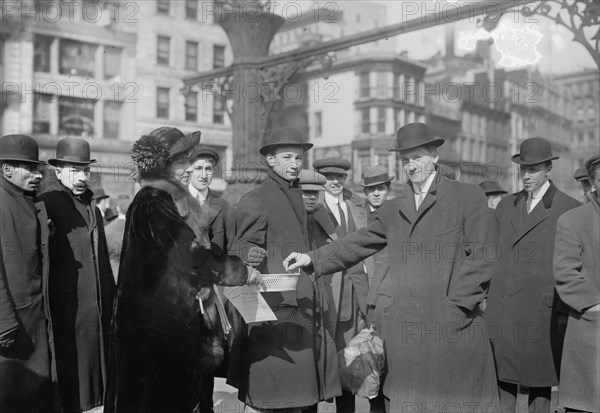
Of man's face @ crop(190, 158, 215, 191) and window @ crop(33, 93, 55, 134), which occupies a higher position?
window @ crop(33, 93, 55, 134)

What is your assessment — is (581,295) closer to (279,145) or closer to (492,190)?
(279,145)

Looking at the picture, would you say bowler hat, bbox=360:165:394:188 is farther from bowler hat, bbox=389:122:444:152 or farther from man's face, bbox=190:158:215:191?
bowler hat, bbox=389:122:444:152

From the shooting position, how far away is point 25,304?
5.13m

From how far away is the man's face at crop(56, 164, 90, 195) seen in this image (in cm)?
589

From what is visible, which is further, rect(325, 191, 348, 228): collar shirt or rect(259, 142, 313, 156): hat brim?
rect(325, 191, 348, 228): collar shirt

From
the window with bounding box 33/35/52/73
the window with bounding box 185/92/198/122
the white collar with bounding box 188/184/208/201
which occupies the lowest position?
the white collar with bounding box 188/184/208/201

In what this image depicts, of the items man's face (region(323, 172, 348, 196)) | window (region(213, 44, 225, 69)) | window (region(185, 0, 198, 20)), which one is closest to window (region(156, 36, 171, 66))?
window (region(185, 0, 198, 20))

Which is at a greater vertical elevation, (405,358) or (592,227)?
(592,227)

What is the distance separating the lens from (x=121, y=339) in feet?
15.2

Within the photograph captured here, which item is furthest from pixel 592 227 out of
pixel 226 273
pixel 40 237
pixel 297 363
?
pixel 40 237

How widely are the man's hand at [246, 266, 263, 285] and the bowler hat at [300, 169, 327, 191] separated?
2.31 m

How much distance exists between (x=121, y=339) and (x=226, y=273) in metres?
0.81

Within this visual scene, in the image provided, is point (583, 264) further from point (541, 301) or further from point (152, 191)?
point (152, 191)

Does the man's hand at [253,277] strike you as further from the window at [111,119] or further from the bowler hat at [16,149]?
the window at [111,119]
